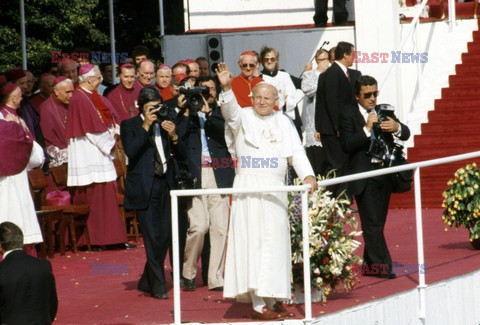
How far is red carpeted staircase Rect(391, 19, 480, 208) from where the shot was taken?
20.2 m

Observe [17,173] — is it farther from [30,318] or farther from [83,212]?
[30,318]

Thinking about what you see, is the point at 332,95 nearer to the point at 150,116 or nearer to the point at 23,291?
the point at 150,116

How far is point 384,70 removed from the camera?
72.8ft

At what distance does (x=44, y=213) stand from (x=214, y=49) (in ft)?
23.5

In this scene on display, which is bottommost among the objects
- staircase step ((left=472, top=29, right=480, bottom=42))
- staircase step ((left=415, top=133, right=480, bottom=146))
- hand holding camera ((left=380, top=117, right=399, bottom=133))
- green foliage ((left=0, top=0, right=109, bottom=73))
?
staircase step ((left=415, top=133, right=480, bottom=146))

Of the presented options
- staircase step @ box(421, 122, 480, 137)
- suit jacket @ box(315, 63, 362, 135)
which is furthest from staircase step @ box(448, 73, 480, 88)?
suit jacket @ box(315, 63, 362, 135)

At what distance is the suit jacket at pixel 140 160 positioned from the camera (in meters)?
13.6

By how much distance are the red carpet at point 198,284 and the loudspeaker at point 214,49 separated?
20.9 feet

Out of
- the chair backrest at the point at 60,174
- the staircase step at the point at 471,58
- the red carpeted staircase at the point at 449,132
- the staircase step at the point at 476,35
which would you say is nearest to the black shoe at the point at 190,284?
the chair backrest at the point at 60,174

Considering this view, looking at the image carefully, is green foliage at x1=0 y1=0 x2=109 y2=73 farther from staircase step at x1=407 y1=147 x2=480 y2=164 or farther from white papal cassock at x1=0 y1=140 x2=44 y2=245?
white papal cassock at x1=0 y1=140 x2=44 y2=245

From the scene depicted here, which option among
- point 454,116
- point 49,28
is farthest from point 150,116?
point 49,28

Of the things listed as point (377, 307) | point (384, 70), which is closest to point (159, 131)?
point (377, 307)

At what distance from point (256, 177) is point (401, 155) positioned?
96.3 inches

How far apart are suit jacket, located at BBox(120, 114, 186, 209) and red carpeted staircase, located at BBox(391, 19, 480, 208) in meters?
6.54
